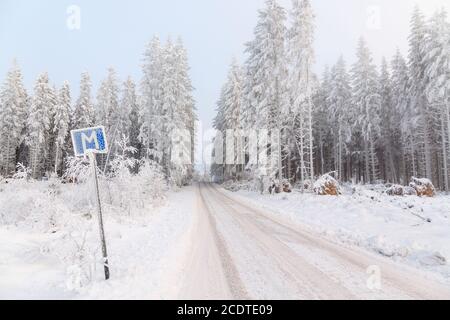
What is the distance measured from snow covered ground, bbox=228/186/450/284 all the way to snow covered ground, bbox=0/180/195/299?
211 inches

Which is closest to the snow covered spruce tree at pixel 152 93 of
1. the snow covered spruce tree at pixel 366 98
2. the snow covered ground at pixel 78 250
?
the snow covered spruce tree at pixel 366 98

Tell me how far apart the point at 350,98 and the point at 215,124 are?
30.2 meters

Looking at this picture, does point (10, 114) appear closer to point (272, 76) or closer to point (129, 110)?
point (129, 110)

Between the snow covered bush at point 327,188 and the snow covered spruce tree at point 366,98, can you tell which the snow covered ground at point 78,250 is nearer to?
the snow covered bush at point 327,188

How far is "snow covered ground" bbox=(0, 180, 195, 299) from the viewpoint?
635 centimetres

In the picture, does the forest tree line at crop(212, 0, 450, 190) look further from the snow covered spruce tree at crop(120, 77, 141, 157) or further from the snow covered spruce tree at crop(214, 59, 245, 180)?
the snow covered spruce tree at crop(120, 77, 141, 157)

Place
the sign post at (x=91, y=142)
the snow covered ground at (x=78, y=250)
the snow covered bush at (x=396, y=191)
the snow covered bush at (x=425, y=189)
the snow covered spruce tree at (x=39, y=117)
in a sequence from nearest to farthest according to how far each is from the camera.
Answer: the snow covered ground at (x=78, y=250) → the sign post at (x=91, y=142) → the snow covered bush at (x=425, y=189) → the snow covered bush at (x=396, y=191) → the snow covered spruce tree at (x=39, y=117)

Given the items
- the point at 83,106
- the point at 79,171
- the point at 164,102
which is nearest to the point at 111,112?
the point at 83,106

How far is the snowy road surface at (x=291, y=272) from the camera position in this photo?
5.99 meters

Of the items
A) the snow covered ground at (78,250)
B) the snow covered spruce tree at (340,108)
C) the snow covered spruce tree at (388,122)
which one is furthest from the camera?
the snow covered spruce tree at (340,108)

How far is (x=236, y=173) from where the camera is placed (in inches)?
2260

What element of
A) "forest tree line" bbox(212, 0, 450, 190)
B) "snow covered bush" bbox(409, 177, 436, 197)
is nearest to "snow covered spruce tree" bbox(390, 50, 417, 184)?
"forest tree line" bbox(212, 0, 450, 190)

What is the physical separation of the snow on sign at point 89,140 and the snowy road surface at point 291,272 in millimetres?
3021
